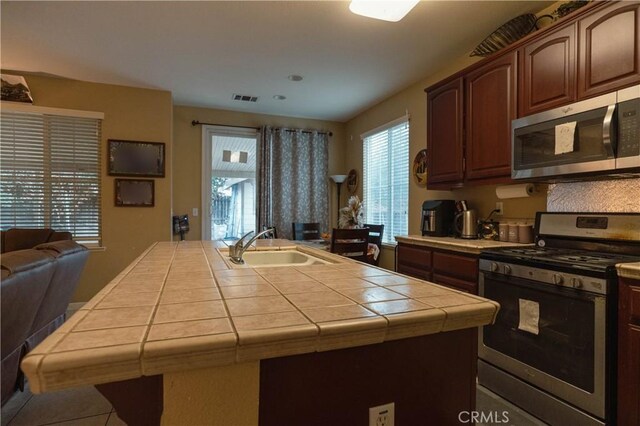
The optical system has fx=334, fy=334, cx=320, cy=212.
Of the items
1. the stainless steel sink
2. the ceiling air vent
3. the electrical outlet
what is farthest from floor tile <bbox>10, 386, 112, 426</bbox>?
the ceiling air vent

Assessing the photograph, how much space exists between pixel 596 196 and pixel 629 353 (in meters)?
1.01

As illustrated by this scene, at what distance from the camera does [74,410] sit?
75.3 inches

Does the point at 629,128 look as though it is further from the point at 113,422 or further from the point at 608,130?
the point at 113,422

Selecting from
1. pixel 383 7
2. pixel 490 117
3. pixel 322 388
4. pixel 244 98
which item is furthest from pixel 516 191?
pixel 244 98

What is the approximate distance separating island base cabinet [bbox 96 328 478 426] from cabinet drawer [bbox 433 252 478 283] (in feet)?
4.82

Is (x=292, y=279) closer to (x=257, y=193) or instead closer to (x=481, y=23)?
(x=481, y=23)

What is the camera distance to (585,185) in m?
2.13

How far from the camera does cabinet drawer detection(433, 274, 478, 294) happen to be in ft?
7.39

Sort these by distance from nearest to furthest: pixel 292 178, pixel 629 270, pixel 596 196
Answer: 1. pixel 629 270
2. pixel 596 196
3. pixel 292 178

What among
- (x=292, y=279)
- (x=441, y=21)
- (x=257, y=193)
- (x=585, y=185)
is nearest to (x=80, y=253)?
(x=292, y=279)

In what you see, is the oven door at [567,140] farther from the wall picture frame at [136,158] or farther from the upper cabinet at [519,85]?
the wall picture frame at [136,158]

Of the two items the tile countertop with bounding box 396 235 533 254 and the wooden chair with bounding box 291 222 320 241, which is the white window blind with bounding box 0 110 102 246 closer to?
the wooden chair with bounding box 291 222 320 241

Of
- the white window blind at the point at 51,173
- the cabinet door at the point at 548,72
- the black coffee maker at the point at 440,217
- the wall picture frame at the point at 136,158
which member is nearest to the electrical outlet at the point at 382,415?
the cabinet door at the point at 548,72

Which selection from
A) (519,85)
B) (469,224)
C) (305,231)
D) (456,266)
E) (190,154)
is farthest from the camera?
(305,231)
